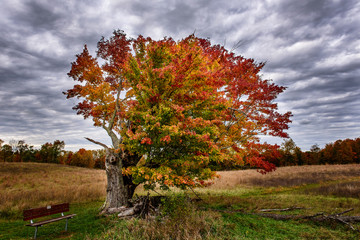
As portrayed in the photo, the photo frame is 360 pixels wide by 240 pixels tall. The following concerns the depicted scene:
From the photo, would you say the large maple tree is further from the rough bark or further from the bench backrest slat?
the bench backrest slat

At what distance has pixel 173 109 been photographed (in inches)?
314

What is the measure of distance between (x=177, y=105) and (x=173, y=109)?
0.52 meters

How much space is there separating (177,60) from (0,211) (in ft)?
41.6

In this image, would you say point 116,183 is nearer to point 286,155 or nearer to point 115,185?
point 115,185

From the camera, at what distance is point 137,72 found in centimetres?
847

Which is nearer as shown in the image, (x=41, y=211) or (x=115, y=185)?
(x=41, y=211)

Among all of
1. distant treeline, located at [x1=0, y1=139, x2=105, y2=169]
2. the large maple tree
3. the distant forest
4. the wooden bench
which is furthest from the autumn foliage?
distant treeline, located at [x1=0, y1=139, x2=105, y2=169]

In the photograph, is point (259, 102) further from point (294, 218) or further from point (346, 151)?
point (346, 151)

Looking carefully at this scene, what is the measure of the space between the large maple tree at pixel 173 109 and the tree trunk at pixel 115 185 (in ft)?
0.17

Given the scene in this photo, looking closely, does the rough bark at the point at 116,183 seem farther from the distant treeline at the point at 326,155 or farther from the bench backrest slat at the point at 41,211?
the distant treeline at the point at 326,155

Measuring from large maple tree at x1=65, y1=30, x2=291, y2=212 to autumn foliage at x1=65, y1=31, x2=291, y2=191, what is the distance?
44 millimetres

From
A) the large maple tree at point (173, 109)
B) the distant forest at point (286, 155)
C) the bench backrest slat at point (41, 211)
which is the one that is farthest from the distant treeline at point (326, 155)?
the bench backrest slat at point (41, 211)

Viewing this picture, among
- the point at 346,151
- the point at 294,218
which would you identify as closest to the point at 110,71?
the point at 294,218

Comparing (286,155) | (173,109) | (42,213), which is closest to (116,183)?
(42,213)
